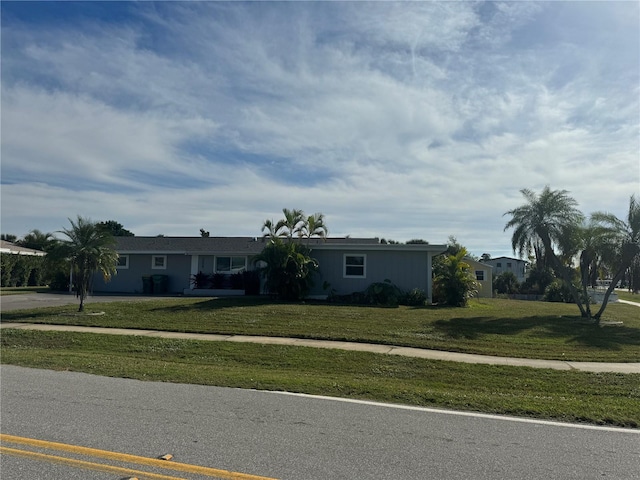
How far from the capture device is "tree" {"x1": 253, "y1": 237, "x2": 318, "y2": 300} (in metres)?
21.2

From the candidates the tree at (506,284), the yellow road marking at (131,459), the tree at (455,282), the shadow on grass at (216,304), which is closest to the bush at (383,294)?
the tree at (455,282)

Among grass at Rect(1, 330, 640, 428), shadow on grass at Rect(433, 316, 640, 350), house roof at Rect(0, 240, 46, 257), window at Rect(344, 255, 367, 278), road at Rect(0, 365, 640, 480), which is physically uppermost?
house roof at Rect(0, 240, 46, 257)

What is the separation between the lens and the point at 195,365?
1018cm

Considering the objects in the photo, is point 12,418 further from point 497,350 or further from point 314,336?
point 497,350

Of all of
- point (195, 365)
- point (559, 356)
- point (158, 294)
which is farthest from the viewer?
point (158, 294)

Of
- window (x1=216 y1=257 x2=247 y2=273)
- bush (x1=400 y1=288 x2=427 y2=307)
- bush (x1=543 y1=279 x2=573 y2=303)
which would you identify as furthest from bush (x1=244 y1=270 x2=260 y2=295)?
bush (x1=543 y1=279 x2=573 y2=303)

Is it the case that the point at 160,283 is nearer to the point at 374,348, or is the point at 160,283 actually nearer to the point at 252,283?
the point at 252,283

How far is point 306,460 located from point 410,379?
16.4 ft

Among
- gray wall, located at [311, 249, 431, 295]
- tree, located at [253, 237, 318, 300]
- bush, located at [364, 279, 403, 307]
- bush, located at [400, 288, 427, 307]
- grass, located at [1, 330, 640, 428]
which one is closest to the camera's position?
grass, located at [1, 330, 640, 428]

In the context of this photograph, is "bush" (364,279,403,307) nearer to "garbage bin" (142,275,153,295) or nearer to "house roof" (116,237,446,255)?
"house roof" (116,237,446,255)

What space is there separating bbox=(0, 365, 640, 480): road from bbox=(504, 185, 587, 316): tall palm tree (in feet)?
49.4

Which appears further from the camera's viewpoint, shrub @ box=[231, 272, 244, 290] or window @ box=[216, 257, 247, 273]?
window @ box=[216, 257, 247, 273]

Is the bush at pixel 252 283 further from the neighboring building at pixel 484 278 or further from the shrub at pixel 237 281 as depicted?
the neighboring building at pixel 484 278

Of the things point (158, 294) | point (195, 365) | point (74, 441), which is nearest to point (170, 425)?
point (74, 441)
